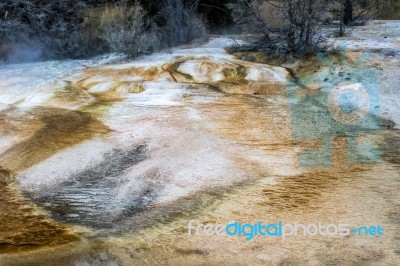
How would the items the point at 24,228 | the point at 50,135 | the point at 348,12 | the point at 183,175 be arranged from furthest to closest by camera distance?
the point at 348,12 < the point at 50,135 < the point at 183,175 < the point at 24,228

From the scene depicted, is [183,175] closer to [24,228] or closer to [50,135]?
[24,228]

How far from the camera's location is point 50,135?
6.03m

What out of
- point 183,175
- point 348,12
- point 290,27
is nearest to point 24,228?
point 183,175

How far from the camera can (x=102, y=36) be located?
10.9 metres

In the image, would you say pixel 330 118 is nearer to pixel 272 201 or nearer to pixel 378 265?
pixel 272 201

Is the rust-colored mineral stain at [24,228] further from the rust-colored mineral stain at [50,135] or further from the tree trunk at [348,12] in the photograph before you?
the tree trunk at [348,12]

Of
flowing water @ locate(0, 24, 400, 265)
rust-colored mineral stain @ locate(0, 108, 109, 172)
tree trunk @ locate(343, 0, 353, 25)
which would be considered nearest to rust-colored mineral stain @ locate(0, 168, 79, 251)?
flowing water @ locate(0, 24, 400, 265)

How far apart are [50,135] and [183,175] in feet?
6.49

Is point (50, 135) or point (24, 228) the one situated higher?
point (50, 135)

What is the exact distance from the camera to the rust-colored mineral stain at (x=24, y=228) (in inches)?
154

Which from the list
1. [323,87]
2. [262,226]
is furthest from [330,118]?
[262,226]

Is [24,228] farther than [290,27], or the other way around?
[290,27]

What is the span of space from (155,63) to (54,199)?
16.7 ft

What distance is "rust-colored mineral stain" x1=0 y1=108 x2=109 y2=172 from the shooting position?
5414 mm
